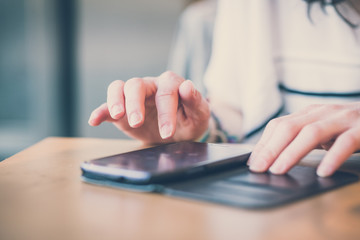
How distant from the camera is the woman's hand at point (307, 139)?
362mm

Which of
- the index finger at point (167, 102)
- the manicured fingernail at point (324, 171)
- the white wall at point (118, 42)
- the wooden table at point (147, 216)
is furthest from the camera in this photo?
the white wall at point (118, 42)

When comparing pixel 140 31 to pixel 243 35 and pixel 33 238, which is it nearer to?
pixel 243 35

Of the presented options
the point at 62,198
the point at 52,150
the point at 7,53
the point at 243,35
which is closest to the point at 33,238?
Answer: the point at 62,198

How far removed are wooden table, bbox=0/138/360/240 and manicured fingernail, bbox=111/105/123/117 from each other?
122 mm

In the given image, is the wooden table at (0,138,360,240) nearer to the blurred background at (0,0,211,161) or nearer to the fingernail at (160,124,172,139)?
the fingernail at (160,124,172,139)

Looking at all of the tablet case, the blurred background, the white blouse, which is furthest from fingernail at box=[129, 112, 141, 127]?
the blurred background

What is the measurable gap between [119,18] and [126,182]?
167 cm

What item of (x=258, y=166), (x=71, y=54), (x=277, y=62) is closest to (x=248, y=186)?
(x=258, y=166)

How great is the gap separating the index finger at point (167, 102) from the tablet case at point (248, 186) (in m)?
0.11

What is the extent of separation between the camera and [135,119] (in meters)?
0.45

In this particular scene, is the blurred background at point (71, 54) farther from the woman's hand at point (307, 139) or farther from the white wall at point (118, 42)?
the woman's hand at point (307, 139)

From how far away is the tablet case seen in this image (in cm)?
28

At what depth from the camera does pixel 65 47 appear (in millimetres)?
1970

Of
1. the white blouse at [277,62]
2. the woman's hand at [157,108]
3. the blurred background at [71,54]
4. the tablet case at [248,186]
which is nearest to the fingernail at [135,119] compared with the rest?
the woman's hand at [157,108]
